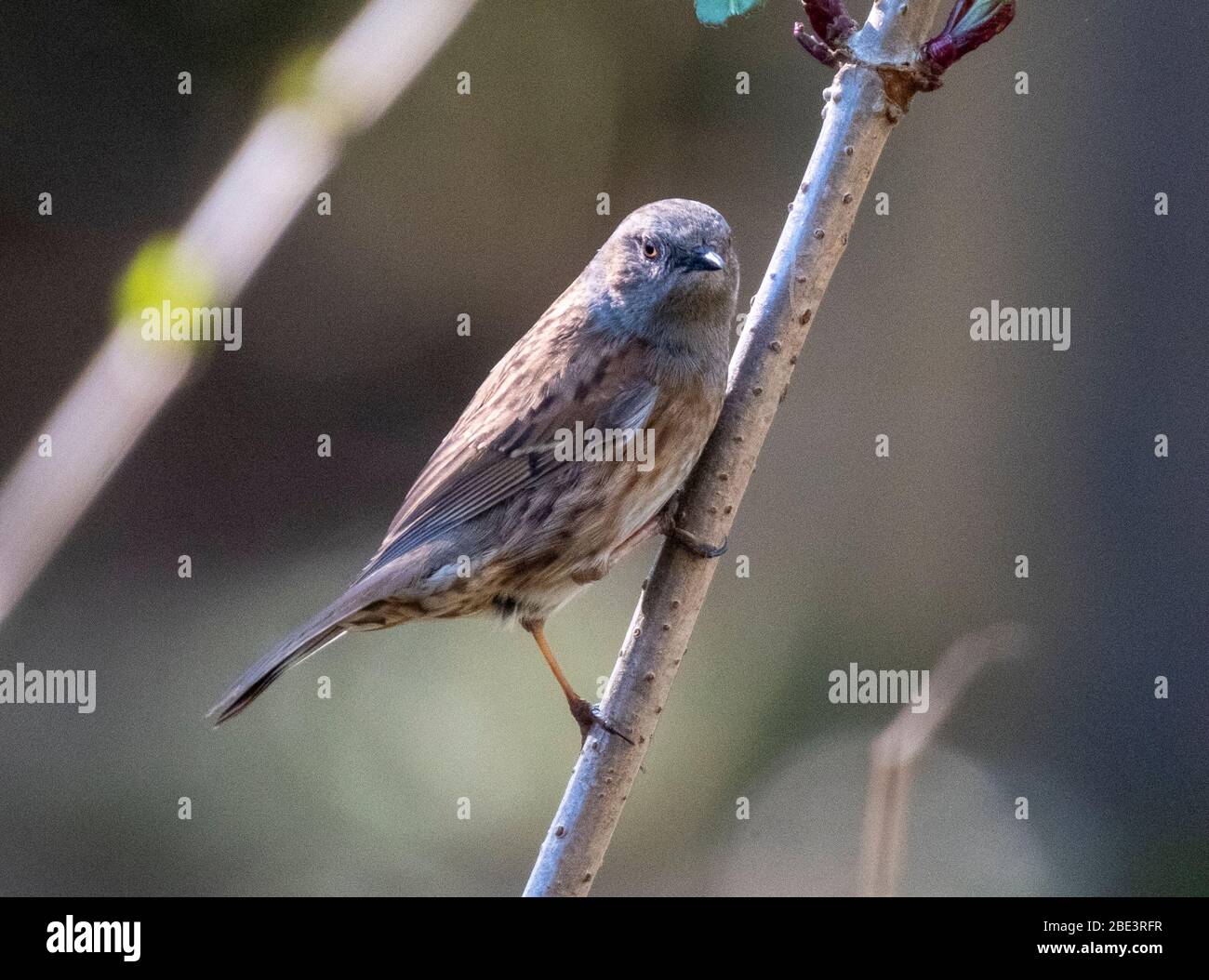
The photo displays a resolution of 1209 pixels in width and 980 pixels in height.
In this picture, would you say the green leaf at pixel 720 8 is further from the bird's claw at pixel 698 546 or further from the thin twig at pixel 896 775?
the thin twig at pixel 896 775

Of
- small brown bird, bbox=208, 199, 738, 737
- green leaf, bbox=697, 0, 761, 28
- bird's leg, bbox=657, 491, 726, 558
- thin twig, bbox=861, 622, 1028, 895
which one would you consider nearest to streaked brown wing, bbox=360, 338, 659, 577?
small brown bird, bbox=208, 199, 738, 737

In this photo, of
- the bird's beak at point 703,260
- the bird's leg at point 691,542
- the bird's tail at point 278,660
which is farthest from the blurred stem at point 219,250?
the bird's leg at point 691,542

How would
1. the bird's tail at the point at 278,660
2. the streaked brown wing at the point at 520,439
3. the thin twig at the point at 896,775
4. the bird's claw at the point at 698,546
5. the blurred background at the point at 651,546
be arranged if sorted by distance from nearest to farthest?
the thin twig at the point at 896,775 < the bird's claw at the point at 698,546 < the bird's tail at the point at 278,660 < the streaked brown wing at the point at 520,439 < the blurred background at the point at 651,546

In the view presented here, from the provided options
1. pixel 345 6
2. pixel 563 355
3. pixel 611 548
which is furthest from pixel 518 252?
pixel 611 548

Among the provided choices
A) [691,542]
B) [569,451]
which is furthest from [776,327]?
[569,451]

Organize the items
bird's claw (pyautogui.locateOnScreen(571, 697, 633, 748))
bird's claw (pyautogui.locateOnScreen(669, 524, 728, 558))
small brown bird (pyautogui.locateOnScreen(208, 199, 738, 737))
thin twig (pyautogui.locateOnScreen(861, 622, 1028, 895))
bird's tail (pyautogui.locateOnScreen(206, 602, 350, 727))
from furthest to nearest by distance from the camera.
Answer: small brown bird (pyautogui.locateOnScreen(208, 199, 738, 737)) → bird's tail (pyautogui.locateOnScreen(206, 602, 350, 727)) → bird's claw (pyautogui.locateOnScreen(669, 524, 728, 558)) → bird's claw (pyautogui.locateOnScreen(571, 697, 633, 748)) → thin twig (pyautogui.locateOnScreen(861, 622, 1028, 895))

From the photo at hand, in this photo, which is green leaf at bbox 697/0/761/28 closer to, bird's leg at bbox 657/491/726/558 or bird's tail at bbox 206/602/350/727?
bird's leg at bbox 657/491/726/558

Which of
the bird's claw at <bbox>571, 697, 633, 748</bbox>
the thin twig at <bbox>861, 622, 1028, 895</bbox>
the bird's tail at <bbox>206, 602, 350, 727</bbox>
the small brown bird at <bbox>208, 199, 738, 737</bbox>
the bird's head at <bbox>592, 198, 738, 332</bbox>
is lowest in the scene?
the thin twig at <bbox>861, 622, 1028, 895</bbox>

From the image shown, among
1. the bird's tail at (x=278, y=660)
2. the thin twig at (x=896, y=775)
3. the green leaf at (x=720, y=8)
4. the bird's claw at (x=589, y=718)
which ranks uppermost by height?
the green leaf at (x=720, y=8)

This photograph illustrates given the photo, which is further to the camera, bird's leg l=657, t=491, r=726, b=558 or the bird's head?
A: the bird's head
